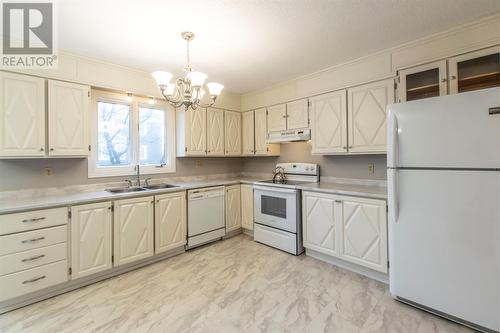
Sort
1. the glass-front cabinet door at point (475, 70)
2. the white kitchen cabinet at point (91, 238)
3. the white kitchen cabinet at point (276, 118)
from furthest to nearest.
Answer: the white kitchen cabinet at point (276, 118), the white kitchen cabinet at point (91, 238), the glass-front cabinet door at point (475, 70)

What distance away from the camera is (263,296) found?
2.28 metres

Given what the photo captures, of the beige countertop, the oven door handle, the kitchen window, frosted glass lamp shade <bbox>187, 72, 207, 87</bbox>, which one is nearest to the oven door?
the oven door handle

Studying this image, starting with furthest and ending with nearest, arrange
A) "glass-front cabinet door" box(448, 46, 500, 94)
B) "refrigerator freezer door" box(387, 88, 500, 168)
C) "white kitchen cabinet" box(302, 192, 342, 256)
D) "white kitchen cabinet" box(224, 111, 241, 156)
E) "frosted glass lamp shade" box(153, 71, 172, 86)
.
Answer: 1. "white kitchen cabinet" box(224, 111, 241, 156)
2. "white kitchen cabinet" box(302, 192, 342, 256)
3. "glass-front cabinet door" box(448, 46, 500, 94)
4. "frosted glass lamp shade" box(153, 71, 172, 86)
5. "refrigerator freezer door" box(387, 88, 500, 168)

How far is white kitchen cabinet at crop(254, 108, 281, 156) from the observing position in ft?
13.5

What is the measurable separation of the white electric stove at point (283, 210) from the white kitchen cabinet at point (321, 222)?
0.13m

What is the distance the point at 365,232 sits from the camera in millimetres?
2574

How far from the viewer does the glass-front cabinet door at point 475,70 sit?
6.95 feet

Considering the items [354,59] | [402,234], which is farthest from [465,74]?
[402,234]

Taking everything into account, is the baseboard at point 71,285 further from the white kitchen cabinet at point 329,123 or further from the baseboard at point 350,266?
the white kitchen cabinet at point 329,123

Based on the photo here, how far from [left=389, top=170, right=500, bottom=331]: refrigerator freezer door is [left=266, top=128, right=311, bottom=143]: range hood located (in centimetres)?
156

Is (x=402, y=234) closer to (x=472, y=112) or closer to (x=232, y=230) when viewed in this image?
(x=472, y=112)

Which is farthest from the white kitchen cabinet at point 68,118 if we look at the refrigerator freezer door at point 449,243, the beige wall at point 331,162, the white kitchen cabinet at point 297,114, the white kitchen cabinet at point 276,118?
the refrigerator freezer door at point 449,243

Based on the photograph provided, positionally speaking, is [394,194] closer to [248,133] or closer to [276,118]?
[276,118]

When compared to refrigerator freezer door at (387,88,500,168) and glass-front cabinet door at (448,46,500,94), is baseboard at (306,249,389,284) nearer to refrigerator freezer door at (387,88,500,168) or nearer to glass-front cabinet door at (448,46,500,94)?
refrigerator freezer door at (387,88,500,168)
